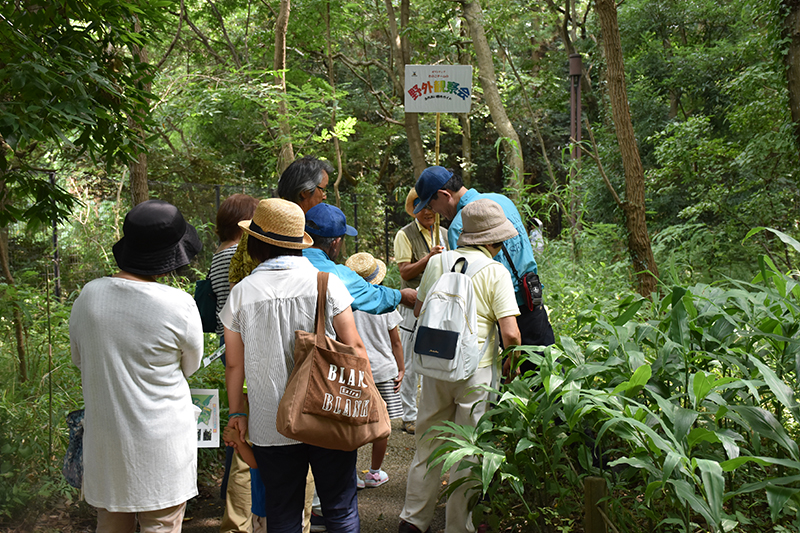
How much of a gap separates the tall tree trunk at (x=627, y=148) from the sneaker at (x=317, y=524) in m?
4.01

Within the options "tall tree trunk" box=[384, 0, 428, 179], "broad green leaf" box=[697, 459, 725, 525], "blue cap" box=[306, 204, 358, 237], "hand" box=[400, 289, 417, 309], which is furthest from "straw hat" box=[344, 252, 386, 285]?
"tall tree trunk" box=[384, 0, 428, 179]

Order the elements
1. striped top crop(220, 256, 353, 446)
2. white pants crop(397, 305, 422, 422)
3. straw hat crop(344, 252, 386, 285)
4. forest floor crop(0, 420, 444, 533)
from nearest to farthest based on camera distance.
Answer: striped top crop(220, 256, 353, 446), forest floor crop(0, 420, 444, 533), straw hat crop(344, 252, 386, 285), white pants crop(397, 305, 422, 422)

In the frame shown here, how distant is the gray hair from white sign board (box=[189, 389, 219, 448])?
1171 mm

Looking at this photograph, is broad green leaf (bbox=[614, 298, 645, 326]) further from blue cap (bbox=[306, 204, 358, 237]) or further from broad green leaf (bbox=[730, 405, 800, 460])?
blue cap (bbox=[306, 204, 358, 237])

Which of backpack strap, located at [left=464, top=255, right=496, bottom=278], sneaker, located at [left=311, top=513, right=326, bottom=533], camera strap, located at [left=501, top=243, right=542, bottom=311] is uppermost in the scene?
backpack strap, located at [left=464, top=255, right=496, bottom=278]

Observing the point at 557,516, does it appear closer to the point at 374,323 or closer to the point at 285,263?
the point at 374,323

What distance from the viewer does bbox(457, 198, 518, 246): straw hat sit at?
317 cm

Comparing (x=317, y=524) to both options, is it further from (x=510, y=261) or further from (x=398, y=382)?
(x=510, y=261)

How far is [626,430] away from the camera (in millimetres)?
2469

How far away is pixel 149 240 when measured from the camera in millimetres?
2314

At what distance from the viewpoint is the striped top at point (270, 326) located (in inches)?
94.8

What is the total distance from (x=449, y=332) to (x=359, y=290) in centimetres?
53

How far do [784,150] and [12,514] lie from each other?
8846 millimetres

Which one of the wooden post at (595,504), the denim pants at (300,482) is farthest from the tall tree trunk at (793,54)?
the denim pants at (300,482)
